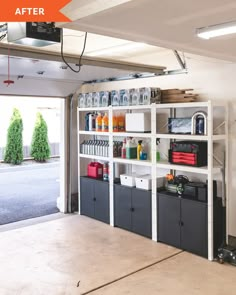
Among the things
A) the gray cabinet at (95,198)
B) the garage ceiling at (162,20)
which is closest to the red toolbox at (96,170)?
the gray cabinet at (95,198)

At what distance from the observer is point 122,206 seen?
5.46 m

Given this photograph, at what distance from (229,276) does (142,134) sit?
86.7 inches

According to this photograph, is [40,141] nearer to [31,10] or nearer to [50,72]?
[50,72]

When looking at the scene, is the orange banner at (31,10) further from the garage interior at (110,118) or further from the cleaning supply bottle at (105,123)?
the cleaning supply bottle at (105,123)

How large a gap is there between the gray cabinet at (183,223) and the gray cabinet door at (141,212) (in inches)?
8.3

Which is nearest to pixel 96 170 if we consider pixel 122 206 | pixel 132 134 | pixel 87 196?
pixel 87 196

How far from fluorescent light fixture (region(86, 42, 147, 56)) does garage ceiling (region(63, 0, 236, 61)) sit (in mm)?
1602

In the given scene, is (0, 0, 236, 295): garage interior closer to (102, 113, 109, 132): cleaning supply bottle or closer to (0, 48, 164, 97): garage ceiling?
(0, 48, 164, 97): garage ceiling

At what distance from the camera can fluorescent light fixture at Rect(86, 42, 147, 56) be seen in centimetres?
454

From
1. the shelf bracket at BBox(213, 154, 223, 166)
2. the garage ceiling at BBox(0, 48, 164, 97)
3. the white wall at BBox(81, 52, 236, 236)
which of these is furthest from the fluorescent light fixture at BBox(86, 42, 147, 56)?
the shelf bracket at BBox(213, 154, 223, 166)

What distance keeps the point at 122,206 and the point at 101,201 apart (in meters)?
0.53

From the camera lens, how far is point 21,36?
267 centimetres

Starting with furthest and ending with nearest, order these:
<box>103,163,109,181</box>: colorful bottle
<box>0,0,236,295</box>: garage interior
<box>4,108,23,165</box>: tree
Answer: <box>4,108,23,165</box>: tree < <box>103,163,109,181</box>: colorful bottle < <box>0,0,236,295</box>: garage interior

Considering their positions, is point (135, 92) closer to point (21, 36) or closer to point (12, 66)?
point (12, 66)
